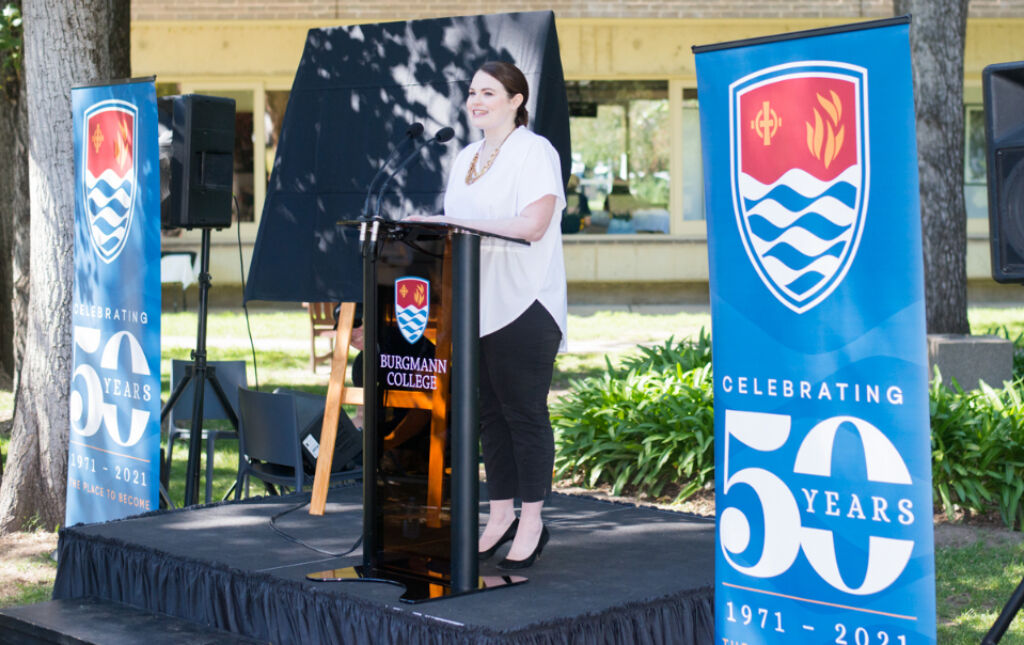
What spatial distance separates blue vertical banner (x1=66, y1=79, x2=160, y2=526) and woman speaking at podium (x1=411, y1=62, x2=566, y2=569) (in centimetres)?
175

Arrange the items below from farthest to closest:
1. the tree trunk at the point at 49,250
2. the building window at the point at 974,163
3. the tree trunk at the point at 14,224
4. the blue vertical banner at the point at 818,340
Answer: the building window at the point at 974,163 < the tree trunk at the point at 14,224 < the tree trunk at the point at 49,250 < the blue vertical banner at the point at 818,340

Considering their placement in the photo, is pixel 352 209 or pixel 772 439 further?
pixel 352 209

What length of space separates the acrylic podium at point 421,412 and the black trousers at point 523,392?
9.2 inches

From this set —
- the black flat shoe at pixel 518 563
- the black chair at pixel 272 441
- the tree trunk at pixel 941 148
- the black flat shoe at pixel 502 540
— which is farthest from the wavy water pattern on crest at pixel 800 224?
the tree trunk at pixel 941 148

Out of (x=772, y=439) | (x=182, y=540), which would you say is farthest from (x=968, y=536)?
(x=182, y=540)

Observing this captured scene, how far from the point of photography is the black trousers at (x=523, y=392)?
168 inches

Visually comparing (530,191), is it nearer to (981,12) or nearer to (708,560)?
(708,560)

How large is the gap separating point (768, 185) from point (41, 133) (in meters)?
4.51

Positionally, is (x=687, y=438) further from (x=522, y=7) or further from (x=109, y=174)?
(x=522, y=7)

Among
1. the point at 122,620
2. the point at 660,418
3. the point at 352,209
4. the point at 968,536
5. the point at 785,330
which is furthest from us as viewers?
the point at 660,418

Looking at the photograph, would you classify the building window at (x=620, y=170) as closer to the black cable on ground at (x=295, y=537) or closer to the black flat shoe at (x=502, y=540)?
the black cable on ground at (x=295, y=537)

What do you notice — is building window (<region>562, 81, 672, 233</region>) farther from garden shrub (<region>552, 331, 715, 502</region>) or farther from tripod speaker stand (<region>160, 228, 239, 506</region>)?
tripod speaker stand (<region>160, 228, 239, 506</region>)

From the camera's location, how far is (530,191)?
13.9 ft

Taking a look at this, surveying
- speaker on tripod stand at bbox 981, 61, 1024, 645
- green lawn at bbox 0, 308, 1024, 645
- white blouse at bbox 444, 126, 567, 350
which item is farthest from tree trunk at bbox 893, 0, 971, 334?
speaker on tripod stand at bbox 981, 61, 1024, 645
